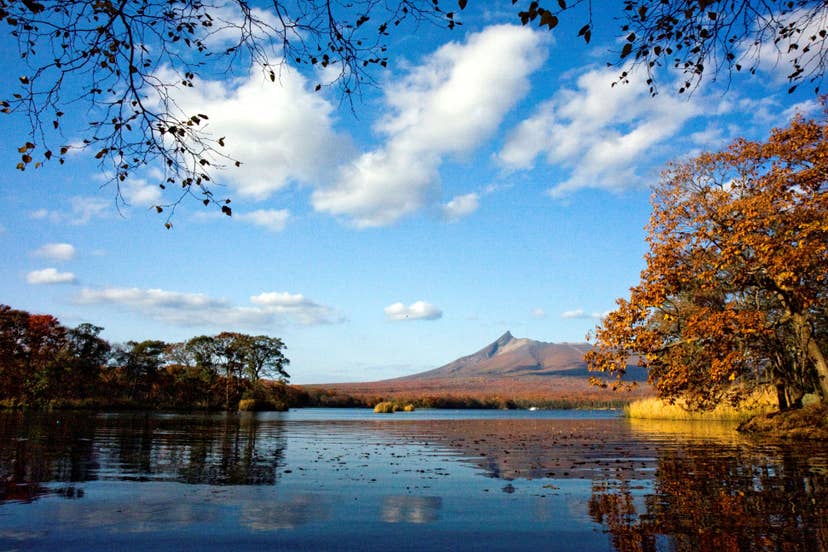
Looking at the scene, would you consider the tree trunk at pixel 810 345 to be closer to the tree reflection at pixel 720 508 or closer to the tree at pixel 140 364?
the tree reflection at pixel 720 508

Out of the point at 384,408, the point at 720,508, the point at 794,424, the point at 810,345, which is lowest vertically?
the point at 384,408

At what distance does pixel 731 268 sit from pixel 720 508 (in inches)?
757

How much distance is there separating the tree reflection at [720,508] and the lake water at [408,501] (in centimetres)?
3

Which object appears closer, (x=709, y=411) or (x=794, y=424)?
(x=794, y=424)

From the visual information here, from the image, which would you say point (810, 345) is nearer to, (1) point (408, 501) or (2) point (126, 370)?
(1) point (408, 501)

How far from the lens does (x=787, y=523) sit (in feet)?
23.9

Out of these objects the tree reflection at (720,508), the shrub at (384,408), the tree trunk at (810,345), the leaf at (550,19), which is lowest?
the shrub at (384,408)

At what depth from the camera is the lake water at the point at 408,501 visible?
660 centimetres

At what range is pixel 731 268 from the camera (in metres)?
24.4

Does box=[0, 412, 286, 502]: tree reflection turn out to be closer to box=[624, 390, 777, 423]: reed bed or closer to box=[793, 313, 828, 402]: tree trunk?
box=[624, 390, 777, 423]: reed bed

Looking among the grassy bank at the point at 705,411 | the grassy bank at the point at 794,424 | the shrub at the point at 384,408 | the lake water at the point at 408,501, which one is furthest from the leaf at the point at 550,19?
the shrub at the point at 384,408

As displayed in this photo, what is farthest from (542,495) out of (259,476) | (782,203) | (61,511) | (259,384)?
(259,384)

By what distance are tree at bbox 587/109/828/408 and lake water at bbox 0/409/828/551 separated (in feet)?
21.3

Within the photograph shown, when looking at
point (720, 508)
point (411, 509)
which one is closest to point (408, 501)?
point (411, 509)
